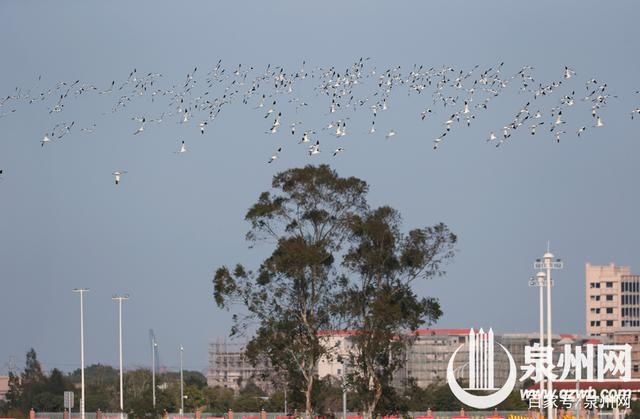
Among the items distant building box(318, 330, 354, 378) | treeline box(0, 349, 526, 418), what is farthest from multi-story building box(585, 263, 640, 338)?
distant building box(318, 330, 354, 378)

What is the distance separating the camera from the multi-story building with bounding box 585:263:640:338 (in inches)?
7648

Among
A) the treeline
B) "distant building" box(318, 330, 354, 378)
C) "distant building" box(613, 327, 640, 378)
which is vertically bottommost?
the treeline

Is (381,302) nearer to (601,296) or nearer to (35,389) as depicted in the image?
(35,389)

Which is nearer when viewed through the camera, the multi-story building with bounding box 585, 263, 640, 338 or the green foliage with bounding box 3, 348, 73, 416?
the green foliage with bounding box 3, 348, 73, 416

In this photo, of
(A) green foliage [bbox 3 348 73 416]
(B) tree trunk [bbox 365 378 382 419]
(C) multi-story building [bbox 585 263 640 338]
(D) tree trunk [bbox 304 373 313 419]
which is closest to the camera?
(D) tree trunk [bbox 304 373 313 419]

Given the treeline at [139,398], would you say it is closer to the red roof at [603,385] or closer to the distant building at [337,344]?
the red roof at [603,385]

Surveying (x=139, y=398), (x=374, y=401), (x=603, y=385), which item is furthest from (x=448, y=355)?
(x=374, y=401)

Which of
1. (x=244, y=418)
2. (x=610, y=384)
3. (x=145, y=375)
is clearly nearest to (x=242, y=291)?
(x=244, y=418)

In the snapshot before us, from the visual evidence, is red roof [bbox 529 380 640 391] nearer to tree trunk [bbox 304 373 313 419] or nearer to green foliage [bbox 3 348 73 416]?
green foliage [bbox 3 348 73 416]

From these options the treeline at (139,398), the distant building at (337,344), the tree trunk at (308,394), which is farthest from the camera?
the treeline at (139,398)

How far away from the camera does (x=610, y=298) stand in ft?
639

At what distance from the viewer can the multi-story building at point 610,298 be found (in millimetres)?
194250

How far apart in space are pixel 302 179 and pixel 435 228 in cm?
700

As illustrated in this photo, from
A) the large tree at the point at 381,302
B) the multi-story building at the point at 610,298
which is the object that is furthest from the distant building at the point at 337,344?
the multi-story building at the point at 610,298
